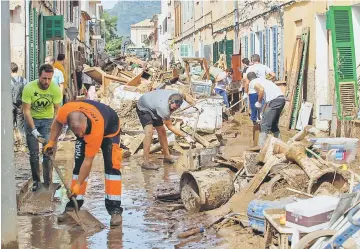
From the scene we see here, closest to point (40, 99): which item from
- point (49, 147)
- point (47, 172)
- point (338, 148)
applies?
point (47, 172)

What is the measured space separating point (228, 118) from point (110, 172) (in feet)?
42.4

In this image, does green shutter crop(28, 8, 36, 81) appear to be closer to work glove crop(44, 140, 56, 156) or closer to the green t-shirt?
the green t-shirt

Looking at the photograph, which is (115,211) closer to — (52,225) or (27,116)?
(52,225)

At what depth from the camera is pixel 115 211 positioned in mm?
7660

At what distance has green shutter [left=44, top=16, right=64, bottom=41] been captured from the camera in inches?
879

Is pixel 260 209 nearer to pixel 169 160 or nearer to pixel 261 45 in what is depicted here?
pixel 169 160

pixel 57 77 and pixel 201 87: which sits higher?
pixel 57 77

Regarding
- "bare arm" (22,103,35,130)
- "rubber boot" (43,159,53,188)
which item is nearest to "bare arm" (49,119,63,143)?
"bare arm" (22,103,35,130)

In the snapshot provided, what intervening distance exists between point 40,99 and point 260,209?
384 centimetres

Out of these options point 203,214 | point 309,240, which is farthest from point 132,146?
point 309,240

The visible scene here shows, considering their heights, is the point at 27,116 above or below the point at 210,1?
below

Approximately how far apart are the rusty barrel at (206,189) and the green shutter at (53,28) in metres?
14.9

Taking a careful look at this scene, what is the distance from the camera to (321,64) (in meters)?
16.0

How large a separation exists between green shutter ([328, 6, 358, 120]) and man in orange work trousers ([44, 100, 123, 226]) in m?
6.94
